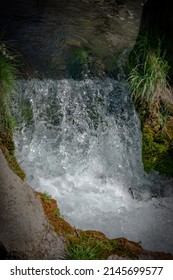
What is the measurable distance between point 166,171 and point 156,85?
131 cm

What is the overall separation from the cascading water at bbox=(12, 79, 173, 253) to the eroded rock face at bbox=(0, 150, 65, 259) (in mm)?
1225

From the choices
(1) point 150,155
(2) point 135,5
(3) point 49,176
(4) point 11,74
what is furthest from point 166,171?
(2) point 135,5

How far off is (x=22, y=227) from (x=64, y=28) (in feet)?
12.9

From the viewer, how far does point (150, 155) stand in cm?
556

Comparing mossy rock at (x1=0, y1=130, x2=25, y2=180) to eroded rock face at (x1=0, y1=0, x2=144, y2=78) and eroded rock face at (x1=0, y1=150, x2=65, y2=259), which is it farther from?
eroded rock face at (x1=0, y1=0, x2=144, y2=78)

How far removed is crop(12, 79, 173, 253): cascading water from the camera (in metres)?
5.12

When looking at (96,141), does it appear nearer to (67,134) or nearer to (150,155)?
(67,134)

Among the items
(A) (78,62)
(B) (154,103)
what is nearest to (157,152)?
(B) (154,103)

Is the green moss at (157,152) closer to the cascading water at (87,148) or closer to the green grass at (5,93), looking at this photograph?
the cascading water at (87,148)

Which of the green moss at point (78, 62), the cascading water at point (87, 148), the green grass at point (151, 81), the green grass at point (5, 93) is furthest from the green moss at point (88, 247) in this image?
the green moss at point (78, 62)

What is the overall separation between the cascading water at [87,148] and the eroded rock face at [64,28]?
0.46 m

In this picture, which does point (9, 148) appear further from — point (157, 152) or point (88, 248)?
point (157, 152)

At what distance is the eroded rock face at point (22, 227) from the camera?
3.43 m

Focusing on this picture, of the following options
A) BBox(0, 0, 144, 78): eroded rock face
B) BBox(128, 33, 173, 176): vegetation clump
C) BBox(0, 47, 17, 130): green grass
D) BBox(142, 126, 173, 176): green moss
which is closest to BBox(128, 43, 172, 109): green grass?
BBox(128, 33, 173, 176): vegetation clump
